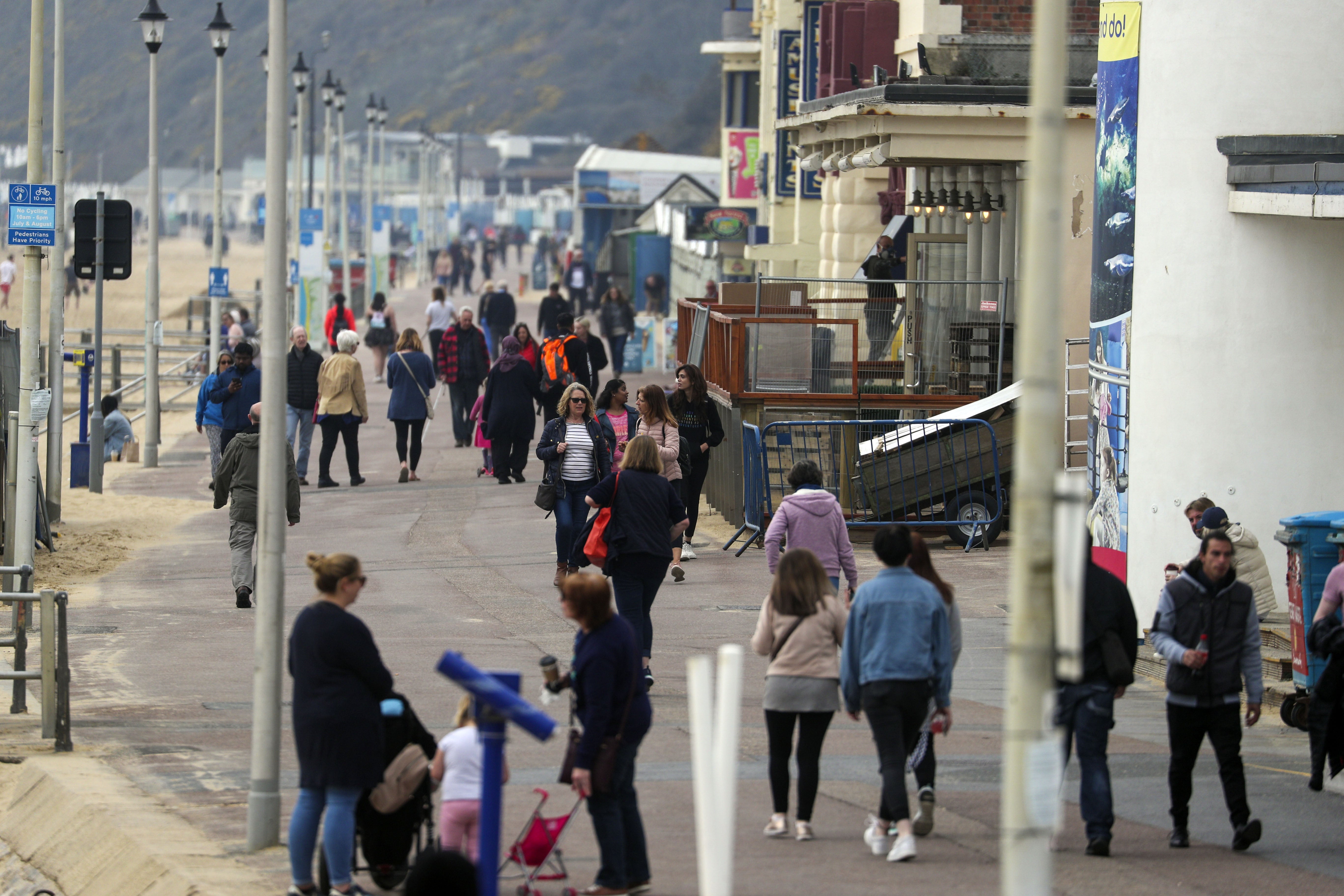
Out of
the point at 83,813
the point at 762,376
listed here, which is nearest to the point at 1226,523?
the point at 83,813

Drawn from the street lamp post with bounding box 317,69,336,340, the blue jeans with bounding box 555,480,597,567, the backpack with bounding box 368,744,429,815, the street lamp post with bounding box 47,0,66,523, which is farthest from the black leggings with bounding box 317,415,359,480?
the street lamp post with bounding box 317,69,336,340

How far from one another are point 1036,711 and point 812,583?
10.5 ft

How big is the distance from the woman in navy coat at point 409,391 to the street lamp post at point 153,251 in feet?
15.4

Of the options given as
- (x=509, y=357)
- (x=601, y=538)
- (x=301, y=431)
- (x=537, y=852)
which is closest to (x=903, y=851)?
(x=537, y=852)

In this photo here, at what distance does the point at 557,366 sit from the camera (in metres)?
19.8

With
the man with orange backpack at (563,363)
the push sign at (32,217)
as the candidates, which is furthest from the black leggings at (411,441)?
the push sign at (32,217)

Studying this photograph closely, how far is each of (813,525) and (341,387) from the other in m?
10.5

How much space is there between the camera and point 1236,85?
11859 millimetres

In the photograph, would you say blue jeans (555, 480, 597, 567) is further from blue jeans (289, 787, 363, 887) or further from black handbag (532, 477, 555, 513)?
blue jeans (289, 787, 363, 887)

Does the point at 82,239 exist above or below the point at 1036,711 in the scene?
above

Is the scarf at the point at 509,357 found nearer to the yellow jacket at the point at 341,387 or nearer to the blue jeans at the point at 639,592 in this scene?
the yellow jacket at the point at 341,387

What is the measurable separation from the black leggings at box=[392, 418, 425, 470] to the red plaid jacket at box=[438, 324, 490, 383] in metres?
1.54

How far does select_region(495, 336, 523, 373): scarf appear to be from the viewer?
1927 centimetres

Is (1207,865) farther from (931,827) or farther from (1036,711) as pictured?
(1036,711)
